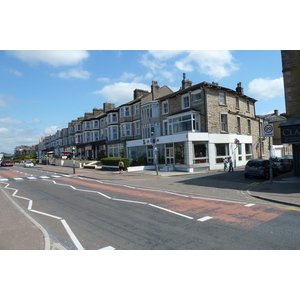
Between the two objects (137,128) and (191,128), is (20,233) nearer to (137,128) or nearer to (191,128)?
(191,128)

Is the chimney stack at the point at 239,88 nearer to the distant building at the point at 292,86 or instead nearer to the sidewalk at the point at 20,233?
the distant building at the point at 292,86

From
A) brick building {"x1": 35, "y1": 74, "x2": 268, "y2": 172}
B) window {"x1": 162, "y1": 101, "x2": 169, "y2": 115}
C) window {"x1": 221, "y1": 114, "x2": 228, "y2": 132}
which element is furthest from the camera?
window {"x1": 162, "y1": 101, "x2": 169, "y2": 115}

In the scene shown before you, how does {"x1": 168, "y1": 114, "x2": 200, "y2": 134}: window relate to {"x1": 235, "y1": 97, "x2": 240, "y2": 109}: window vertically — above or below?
below

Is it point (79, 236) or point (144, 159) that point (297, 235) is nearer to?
point (79, 236)

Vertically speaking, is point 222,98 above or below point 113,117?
below

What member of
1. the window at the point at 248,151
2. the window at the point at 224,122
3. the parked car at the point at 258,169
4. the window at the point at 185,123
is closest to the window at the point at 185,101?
the window at the point at 185,123

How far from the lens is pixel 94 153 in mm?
48156

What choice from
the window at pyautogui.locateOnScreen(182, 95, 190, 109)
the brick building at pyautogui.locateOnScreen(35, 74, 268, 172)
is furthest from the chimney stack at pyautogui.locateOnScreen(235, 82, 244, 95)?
the window at pyautogui.locateOnScreen(182, 95, 190, 109)

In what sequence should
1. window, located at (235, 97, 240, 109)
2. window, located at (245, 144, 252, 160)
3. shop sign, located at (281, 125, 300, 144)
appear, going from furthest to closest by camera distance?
window, located at (245, 144, 252, 160) < window, located at (235, 97, 240, 109) < shop sign, located at (281, 125, 300, 144)

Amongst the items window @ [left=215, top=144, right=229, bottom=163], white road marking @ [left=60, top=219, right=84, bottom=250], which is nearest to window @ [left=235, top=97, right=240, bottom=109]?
window @ [left=215, top=144, right=229, bottom=163]

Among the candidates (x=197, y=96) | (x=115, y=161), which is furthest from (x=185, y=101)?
(x=115, y=161)

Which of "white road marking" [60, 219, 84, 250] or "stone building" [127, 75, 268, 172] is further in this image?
"stone building" [127, 75, 268, 172]

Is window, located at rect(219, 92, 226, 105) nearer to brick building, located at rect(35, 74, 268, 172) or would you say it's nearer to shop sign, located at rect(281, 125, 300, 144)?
brick building, located at rect(35, 74, 268, 172)

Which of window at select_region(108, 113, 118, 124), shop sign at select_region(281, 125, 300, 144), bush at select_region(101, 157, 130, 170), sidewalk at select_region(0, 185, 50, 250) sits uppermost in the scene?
window at select_region(108, 113, 118, 124)
